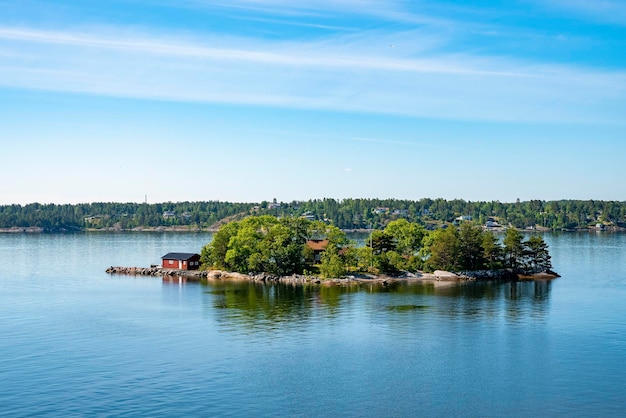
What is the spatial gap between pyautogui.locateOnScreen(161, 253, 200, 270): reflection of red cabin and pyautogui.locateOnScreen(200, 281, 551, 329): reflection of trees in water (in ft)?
39.6

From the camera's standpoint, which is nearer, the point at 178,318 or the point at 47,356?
the point at 47,356

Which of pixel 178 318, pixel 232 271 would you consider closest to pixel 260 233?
pixel 232 271

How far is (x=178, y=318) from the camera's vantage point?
165ft

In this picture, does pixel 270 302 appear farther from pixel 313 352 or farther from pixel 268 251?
pixel 313 352

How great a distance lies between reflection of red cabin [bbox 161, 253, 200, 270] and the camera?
82750mm

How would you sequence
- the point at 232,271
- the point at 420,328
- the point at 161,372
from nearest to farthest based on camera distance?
the point at 161,372
the point at 420,328
the point at 232,271

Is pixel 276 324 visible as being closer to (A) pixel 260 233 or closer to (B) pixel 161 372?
(B) pixel 161 372

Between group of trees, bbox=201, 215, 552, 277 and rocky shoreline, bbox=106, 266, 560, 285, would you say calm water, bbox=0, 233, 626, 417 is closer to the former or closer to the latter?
rocky shoreline, bbox=106, 266, 560, 285

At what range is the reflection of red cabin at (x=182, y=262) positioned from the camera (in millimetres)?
82750

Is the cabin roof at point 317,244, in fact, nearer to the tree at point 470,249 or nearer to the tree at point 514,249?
the tree at point 470,249

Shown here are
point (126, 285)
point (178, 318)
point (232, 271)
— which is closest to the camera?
point (178, 318)

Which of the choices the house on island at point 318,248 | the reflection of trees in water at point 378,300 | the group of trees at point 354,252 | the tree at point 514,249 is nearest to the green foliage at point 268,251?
the group of trees at point 354,252

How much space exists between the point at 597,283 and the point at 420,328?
3527 centimetres

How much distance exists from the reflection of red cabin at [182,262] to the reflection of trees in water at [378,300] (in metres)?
12.1
